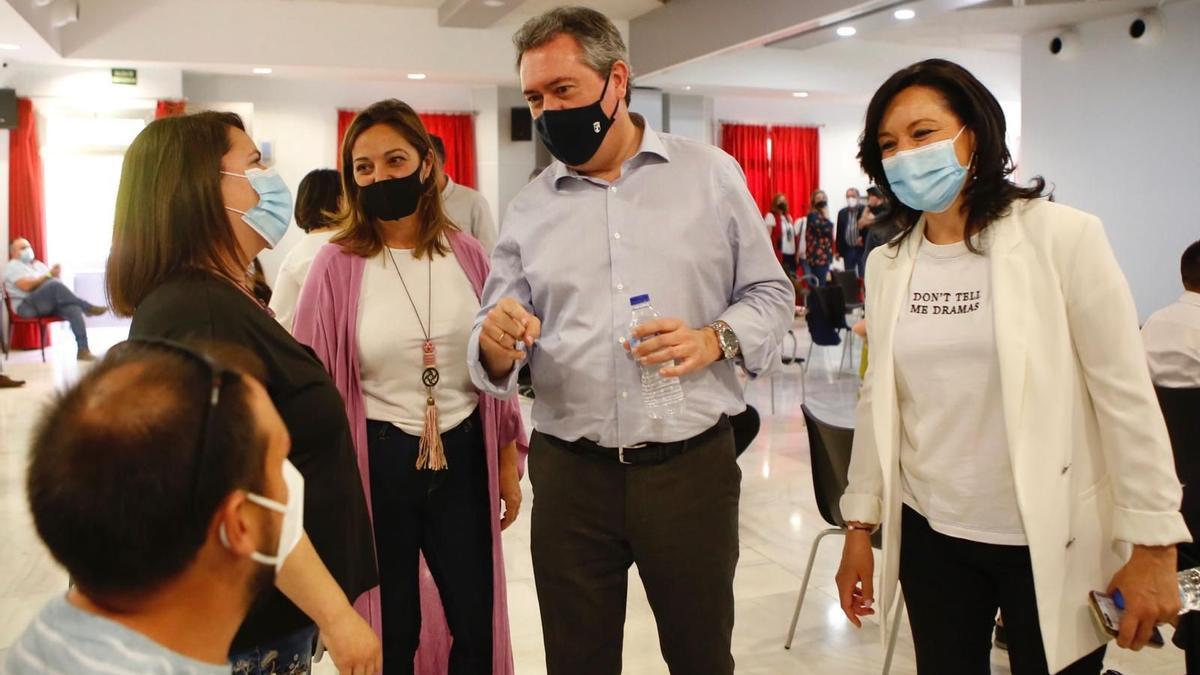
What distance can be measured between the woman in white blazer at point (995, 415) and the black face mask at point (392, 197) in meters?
1.13

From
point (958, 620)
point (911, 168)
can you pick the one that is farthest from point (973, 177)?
point (958, 620)

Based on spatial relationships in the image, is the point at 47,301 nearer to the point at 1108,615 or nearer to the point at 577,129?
the point at 577,129

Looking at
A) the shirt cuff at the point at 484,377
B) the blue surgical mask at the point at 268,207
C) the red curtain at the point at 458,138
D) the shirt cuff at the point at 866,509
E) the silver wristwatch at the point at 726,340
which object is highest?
the red curtain at the point at 458,138

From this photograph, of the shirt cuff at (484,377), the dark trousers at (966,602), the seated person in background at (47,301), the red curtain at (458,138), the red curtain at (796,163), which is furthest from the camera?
the red curtain at (796,163)

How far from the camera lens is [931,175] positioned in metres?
1.75

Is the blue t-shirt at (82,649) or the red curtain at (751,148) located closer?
the blue t-shirt at (82,649)

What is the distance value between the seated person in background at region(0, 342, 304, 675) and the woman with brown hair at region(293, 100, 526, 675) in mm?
1324

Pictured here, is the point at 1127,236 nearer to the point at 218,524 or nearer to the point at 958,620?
the point at 958,620

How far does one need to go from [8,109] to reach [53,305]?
2.88 m

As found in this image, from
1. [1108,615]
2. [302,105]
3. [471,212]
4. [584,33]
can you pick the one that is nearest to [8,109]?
[302,105]

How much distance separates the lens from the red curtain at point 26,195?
11.9 m

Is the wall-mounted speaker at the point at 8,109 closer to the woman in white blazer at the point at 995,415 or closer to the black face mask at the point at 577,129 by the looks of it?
the black face mask at the point at 577,129

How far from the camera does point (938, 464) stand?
1751 millimetres

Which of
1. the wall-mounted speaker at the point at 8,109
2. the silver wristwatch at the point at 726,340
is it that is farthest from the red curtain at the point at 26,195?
the silver wristwatch at the point at 726,340
